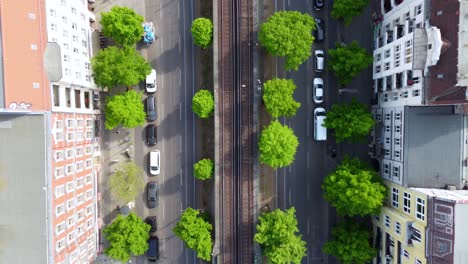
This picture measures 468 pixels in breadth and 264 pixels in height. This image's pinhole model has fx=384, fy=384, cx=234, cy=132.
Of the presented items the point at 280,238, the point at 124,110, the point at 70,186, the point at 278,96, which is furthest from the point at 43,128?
the point at 280,238

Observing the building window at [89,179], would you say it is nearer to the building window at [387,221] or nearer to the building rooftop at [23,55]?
the building rooftop at [23,55]

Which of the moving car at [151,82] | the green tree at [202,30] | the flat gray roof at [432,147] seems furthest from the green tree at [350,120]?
the moving car at [151,82]

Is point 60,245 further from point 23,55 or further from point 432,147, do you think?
point 432,147

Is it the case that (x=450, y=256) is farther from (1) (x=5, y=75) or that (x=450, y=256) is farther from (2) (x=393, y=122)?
(1) (x=5, y=75)

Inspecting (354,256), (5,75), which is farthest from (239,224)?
(5,75)

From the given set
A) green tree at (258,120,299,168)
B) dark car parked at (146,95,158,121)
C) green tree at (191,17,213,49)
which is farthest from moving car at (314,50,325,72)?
dark car parked at (146,95,158,121)

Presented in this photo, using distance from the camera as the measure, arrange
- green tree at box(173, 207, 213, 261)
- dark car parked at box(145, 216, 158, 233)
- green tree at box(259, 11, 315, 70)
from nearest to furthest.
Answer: green tree at box(259, 11, 315, 70), green tree at box(173, 207, 213, 261), dark car parked at box(145, 216, 158, 233)

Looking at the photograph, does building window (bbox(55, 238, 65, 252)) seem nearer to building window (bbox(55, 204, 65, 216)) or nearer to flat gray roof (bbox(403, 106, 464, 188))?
building window (bbox(55, 204, 65, 216))
